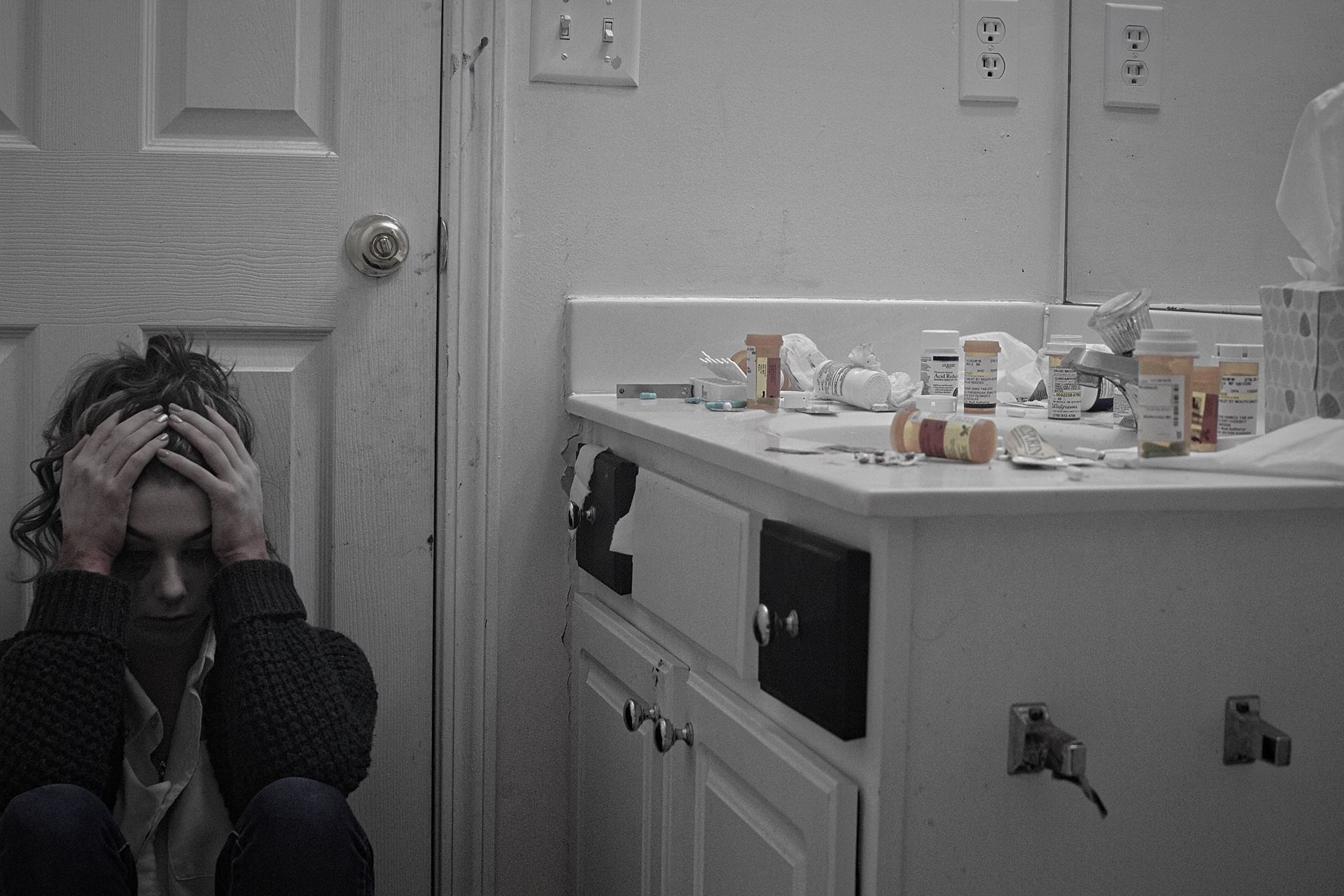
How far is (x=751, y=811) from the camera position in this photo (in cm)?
105

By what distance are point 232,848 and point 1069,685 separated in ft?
2.48

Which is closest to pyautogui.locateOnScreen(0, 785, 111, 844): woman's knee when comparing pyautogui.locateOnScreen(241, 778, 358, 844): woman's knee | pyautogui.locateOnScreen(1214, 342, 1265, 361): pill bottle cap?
pyautogui.locateOnScreen(241, 778, 358, 844): woman's knee

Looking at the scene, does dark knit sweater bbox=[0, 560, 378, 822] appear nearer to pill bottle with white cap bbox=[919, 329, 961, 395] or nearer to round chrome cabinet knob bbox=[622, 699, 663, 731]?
round chrome cabinet knob bbox=[622, 699, 663, 731]

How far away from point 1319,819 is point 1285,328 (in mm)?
387

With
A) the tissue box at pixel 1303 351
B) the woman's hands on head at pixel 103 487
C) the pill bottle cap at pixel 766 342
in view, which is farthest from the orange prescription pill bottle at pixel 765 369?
the woman's hands on head at pixel 103 487

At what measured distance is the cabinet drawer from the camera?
1.04 metres

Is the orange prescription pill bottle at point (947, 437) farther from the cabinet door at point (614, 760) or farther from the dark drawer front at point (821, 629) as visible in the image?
the cabinet door at point (614, 760)

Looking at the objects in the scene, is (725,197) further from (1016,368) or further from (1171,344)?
(1171,344)

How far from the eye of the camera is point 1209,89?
4.88ft

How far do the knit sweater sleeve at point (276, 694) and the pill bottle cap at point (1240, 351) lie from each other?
88 centimetres

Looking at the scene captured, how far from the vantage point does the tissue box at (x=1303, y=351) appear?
102 centimetres

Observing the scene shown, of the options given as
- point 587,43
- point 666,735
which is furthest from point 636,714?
point 587,43

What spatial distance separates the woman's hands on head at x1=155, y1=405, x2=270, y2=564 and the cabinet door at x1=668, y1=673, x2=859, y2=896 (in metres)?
0.49

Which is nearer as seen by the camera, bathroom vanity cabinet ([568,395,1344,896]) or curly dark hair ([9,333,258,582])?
bathroom vanity cabinet ([568,395,1344,896])
